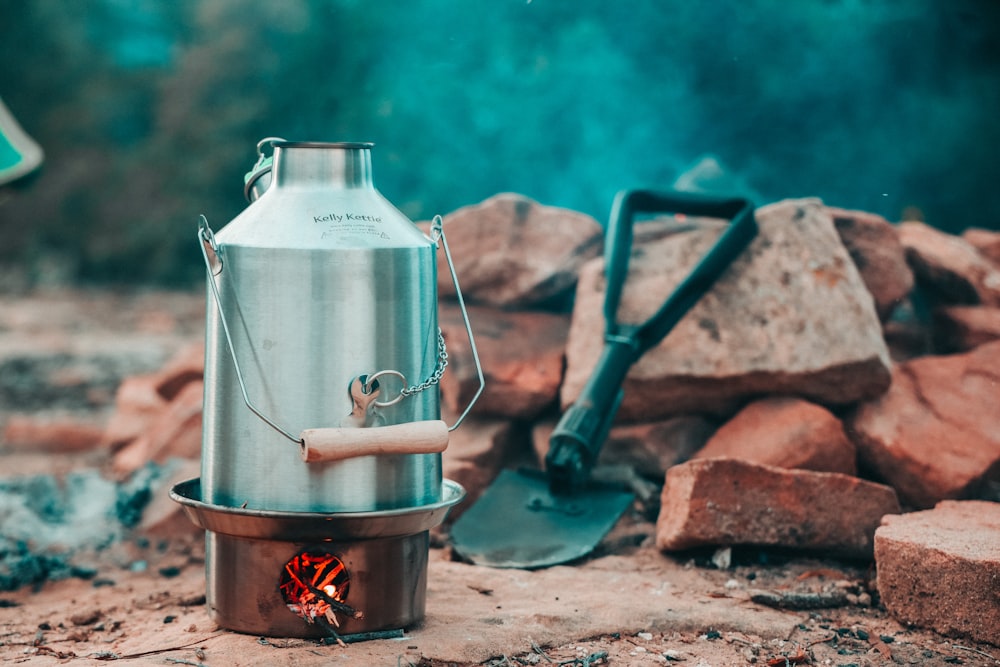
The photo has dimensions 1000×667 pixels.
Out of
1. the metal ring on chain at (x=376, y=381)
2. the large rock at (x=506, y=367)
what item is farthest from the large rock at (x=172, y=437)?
the metal ring on chain at (x=376, y=381)

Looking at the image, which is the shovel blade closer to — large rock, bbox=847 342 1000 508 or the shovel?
the shovel

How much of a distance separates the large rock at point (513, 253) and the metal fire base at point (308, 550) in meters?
2.28

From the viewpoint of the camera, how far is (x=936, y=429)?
3.94 metres

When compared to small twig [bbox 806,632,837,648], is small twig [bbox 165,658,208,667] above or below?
above

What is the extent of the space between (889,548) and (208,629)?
199cm

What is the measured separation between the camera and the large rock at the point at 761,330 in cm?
405

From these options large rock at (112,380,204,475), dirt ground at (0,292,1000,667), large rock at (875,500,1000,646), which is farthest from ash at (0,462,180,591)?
large rock at (875,500,1000,646)

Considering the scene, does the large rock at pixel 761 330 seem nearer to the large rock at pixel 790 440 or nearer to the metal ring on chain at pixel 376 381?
the large rock at pixel 790 440

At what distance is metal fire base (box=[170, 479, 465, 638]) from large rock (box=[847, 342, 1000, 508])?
2.03 m

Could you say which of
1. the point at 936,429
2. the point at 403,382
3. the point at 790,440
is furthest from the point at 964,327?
the point at 403,382

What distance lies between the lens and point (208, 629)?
9.14 feet

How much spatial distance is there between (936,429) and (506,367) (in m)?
1.80

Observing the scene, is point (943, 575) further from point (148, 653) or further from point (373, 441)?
point (148, 653)

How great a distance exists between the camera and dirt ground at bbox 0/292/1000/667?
105 inches
